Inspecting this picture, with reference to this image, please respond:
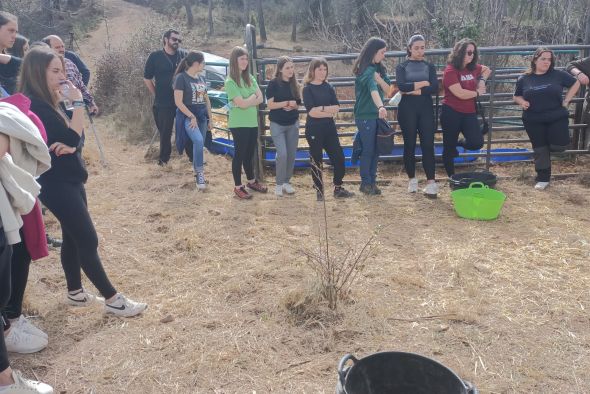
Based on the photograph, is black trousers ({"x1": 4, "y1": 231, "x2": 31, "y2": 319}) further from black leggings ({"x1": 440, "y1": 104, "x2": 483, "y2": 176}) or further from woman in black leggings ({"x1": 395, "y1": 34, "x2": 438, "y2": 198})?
black leggings ({"x1": 440, "y1": 104, "x2": 483, "y2": 176})

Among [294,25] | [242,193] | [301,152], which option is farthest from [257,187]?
[294,25]

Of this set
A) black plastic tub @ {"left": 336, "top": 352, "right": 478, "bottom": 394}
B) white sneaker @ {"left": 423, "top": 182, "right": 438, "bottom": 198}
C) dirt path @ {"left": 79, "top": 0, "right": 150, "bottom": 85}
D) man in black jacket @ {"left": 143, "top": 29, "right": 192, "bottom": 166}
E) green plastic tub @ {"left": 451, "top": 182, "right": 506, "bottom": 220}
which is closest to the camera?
black plastic tub @ {"left": 336, "top": 352, "right": 478, "bottom": 394}

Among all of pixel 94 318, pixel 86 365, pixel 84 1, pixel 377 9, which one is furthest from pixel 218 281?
pixel 84 1

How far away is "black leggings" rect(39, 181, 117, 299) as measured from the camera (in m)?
3.18

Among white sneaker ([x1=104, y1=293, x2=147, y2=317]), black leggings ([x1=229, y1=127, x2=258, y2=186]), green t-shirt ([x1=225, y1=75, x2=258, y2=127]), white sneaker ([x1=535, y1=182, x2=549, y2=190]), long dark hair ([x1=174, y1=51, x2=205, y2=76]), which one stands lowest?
white sneaker ([x1=535, y1=182, x2=549, y2=190])

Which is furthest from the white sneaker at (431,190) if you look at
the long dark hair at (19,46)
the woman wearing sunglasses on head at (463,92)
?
the long dark hair at (19,46)

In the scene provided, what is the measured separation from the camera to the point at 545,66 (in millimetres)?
5672

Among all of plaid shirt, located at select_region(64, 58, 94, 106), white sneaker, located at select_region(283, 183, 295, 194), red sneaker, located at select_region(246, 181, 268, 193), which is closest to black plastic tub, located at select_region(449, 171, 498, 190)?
white sneaker, located at select_region(283, 183, 295, 194)

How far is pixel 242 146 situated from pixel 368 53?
1.74m

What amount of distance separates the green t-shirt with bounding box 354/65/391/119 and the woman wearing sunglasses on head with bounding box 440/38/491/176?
2.26 feet

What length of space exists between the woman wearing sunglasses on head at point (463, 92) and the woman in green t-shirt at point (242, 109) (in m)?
2.10

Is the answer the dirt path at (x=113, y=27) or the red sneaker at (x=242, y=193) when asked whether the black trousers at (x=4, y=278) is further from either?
the dirt path at (x=113, y=27)

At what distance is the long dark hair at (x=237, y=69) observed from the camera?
570 cm

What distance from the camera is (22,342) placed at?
3.13 metres
